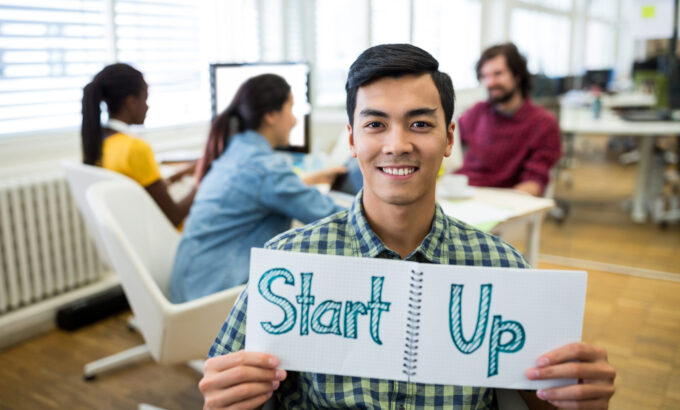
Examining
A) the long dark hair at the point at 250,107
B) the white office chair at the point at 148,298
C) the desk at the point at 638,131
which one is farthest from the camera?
the desk at the point at 638,131

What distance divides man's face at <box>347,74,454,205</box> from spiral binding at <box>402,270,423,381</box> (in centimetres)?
16

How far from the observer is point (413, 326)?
2.94 ft

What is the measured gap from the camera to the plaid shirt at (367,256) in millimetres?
959

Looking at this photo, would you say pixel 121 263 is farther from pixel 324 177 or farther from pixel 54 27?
pixel 54 27

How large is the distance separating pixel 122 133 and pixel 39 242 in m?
0.95

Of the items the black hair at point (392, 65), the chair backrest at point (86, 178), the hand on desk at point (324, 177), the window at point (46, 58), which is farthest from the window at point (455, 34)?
the black hair at point (392, 65)

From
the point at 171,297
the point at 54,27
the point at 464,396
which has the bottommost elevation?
the point at 171,297

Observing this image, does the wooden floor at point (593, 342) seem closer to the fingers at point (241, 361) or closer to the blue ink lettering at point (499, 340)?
the fingers at point (241, 361)

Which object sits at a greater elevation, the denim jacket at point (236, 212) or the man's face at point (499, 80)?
the man's face at point (499, 80)

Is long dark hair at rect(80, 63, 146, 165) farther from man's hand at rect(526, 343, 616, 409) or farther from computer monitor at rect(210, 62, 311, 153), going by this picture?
man's hand at rect(526, 343, 616, 409)

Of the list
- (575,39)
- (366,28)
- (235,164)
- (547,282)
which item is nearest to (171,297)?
(235,164)

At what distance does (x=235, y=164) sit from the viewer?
1.87 m

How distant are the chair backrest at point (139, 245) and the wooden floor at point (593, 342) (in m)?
0.59

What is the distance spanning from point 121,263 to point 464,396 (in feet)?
3.57
